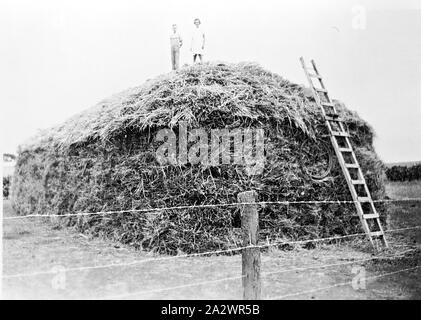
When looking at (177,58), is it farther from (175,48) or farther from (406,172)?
(406,172)

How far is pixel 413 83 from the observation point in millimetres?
6203

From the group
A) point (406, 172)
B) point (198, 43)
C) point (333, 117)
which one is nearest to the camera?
point (333, 117)

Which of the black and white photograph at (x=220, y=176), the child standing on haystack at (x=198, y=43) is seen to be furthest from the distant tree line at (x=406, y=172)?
the child standing on haystack at (x=198, y=43)

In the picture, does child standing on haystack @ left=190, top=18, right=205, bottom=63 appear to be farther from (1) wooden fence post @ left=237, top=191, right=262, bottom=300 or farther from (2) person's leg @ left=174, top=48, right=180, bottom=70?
(1) wooden fence post @ left=237, top=191, right=262, bottom=300

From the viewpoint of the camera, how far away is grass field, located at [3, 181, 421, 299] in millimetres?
5520

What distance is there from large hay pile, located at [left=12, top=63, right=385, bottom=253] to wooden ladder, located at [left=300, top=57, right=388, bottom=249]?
0.27m

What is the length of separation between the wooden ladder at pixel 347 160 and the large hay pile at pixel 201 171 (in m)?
0.27

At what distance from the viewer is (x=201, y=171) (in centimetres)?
767

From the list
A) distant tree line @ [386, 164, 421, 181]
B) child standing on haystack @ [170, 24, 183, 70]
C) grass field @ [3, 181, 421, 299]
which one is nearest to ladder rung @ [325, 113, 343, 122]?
distant tree line @ [386, 164, 421, 181]

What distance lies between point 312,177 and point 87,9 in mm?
4672

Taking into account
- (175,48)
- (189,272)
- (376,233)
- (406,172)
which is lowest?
(189,272)

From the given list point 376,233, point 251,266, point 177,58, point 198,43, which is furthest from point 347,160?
point 251,266

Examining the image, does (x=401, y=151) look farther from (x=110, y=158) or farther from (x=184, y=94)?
(x=110, y=158)

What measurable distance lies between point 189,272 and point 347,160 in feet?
13.7
